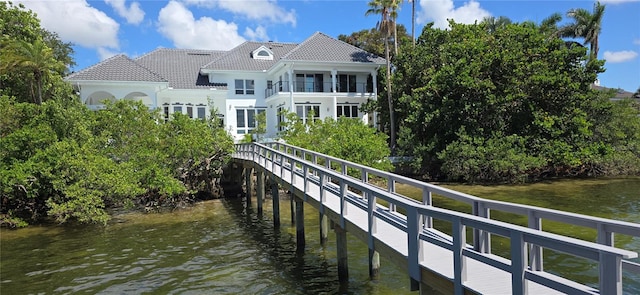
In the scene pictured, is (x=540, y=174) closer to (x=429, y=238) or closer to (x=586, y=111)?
Answer: (x=586, y=111)

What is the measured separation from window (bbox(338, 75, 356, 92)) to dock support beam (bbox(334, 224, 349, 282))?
1050 inches

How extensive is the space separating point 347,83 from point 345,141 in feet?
46.6

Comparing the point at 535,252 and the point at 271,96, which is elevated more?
the point at 271,96

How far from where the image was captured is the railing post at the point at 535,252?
4.28 metres

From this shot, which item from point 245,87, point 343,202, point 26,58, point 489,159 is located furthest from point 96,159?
point 489,159

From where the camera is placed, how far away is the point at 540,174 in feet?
87.0

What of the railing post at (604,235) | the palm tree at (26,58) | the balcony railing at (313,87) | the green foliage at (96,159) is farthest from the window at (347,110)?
the railing post at (604,235)

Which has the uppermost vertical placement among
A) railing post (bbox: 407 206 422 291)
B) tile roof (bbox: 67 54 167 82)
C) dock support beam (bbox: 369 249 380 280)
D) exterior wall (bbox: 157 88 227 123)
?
tile roof (bbox: 67 54 167 82)

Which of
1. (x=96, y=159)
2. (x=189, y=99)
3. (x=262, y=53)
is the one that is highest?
(x=262, y=53)

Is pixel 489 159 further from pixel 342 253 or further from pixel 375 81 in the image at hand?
pixel 342 253

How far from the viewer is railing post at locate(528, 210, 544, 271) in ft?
14.0

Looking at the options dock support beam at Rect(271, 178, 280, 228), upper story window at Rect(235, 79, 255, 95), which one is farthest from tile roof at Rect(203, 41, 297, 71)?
dock support beam at Rect(271, 178, 280, 228)

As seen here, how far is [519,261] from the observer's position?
4207 mm

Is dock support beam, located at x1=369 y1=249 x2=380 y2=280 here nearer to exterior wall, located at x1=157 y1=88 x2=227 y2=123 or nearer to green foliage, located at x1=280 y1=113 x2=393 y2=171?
green foliage, located at x1=280 y1=113 x2=393 y2=171
